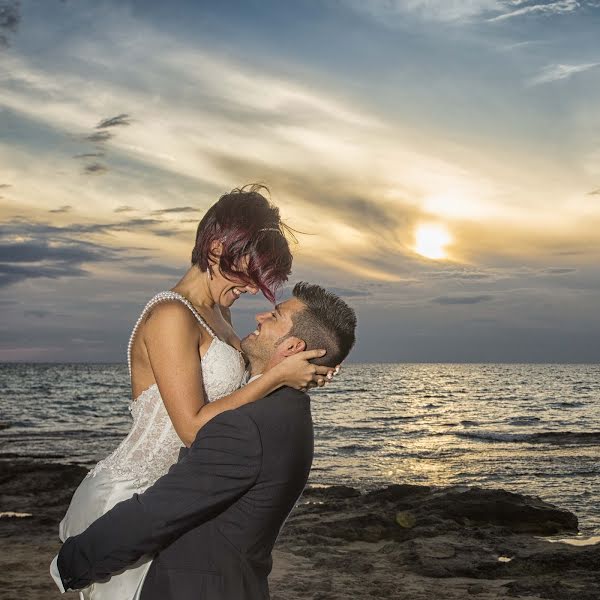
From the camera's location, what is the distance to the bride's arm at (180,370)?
3.16 m

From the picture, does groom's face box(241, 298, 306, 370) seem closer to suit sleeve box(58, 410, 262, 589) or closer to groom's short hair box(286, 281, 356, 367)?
groom's short hair box(286, 281, 356, 367)

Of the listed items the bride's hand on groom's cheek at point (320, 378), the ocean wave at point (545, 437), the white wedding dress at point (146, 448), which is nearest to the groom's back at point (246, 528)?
the bride's hand on groom's cheek at point (320, 378)

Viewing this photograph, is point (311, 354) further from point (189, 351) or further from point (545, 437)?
point (545, 437)

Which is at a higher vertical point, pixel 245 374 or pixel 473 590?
pixel 245 374

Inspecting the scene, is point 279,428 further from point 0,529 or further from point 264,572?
point 0,529

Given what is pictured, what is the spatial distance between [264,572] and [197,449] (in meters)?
0.59

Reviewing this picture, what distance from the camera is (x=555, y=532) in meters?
12.5

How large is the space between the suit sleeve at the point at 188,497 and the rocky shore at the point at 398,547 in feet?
20.3

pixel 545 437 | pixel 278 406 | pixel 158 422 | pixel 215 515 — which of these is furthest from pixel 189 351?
pixel 545 437

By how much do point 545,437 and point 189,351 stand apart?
2791cm

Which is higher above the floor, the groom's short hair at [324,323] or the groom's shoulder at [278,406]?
the groom's short hair at [324,323]

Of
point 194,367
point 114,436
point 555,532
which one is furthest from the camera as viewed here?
point 114,436

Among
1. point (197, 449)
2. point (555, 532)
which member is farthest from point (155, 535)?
point (555, 532)

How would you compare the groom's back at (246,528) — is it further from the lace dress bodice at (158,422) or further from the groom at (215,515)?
the lace dress bodice at (158,422)
